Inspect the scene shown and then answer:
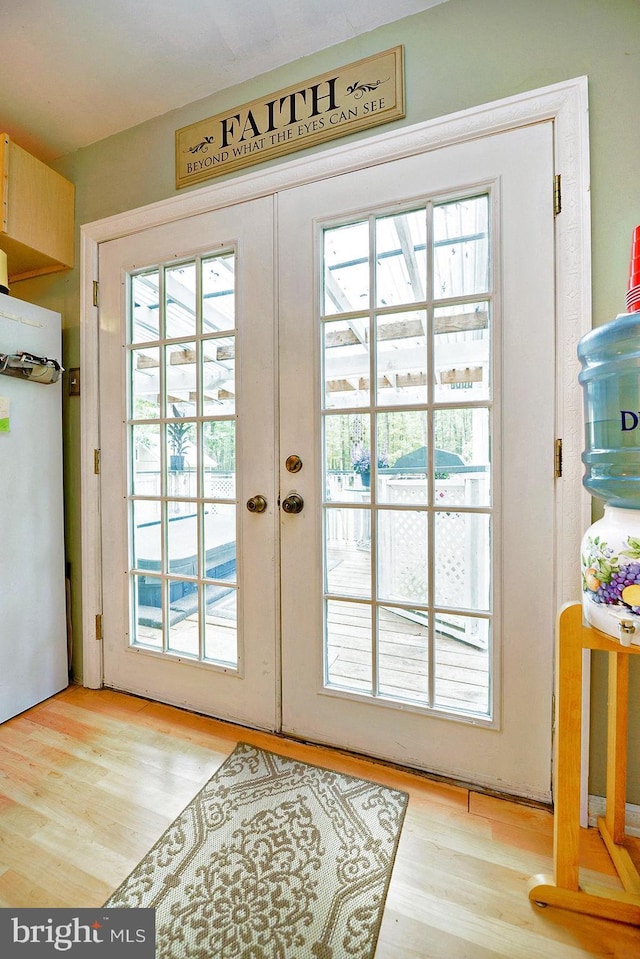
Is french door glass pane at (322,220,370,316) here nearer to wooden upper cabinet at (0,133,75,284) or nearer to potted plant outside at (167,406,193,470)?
potted plant outside at (167,406,193,470)

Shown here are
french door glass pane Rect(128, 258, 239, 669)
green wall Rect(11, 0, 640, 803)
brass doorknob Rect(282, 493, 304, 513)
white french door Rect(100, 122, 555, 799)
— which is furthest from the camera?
french door glass pane Rect(128, 258, 239, 669)

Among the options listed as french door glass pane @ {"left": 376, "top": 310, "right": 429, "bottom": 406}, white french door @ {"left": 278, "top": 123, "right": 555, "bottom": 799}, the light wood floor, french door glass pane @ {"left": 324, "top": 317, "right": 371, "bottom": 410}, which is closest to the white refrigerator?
the light wood floor

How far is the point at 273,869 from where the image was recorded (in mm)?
985

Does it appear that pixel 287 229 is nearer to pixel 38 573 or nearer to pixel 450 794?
pixel 38 573

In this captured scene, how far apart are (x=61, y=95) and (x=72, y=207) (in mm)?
386

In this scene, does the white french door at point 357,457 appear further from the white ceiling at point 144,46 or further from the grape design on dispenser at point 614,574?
the white ceiling at point 144,46

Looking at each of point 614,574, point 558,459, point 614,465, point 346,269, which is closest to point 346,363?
point 346,269

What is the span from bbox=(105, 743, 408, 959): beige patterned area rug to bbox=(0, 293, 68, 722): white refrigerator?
0.96 m

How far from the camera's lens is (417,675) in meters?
1.33

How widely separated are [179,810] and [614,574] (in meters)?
1.31

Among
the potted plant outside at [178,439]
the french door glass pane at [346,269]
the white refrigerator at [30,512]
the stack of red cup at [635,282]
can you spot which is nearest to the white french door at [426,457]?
the french door glass pane at [346,269]

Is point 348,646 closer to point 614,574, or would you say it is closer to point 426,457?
point 426,457

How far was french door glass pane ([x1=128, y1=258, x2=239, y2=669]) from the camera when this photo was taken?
157 cm

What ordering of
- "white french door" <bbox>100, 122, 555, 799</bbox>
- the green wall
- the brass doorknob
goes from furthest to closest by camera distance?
the brass doorknob → "white french door" <bbox>100, 122, 555, 799</bbox> → the green wall
